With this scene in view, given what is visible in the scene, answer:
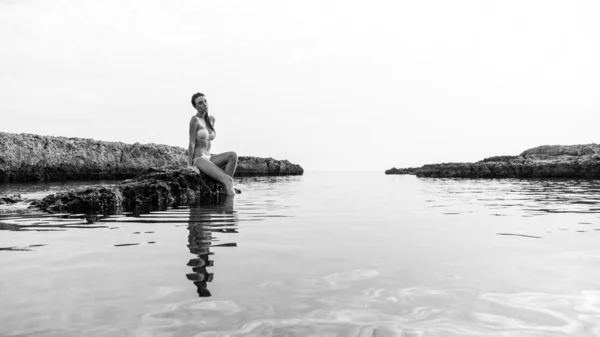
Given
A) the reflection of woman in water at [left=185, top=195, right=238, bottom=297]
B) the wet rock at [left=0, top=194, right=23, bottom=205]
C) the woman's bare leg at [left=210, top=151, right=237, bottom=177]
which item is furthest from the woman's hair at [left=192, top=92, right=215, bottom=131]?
the wet rock at [left=0, top=194, right=23, bottom=205]

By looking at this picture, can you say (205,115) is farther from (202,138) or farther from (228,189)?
→ (228,189)

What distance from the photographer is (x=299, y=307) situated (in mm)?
A: 2691

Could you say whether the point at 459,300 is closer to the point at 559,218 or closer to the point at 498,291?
the point at 498,291

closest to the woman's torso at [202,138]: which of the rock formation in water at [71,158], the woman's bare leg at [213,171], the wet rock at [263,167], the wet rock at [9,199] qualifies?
the woman's bare leg at [213,171]

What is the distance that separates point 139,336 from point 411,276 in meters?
2.17

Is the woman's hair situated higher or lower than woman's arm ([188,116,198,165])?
higher

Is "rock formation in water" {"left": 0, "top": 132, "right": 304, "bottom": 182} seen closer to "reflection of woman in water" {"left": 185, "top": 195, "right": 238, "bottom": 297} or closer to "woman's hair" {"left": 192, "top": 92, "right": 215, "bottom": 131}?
"woman's hair" {"left": 192, "top": 92, "right": 215, "bottom": 131}

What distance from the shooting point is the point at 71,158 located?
34.3m

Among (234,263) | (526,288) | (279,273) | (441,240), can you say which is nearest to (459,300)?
(526,288)

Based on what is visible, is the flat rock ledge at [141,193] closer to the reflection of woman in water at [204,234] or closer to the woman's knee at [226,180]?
the woman's knee at [226,180]

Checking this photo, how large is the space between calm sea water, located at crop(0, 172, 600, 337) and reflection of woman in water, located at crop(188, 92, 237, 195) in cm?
586

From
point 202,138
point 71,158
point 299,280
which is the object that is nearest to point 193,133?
point 202,138

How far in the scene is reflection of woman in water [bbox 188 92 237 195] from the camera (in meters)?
12.1

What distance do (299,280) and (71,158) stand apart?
3641 cm
